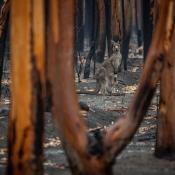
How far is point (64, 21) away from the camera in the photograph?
6238mm

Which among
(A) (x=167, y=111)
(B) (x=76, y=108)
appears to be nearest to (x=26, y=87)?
(B) (x=76, y=108)

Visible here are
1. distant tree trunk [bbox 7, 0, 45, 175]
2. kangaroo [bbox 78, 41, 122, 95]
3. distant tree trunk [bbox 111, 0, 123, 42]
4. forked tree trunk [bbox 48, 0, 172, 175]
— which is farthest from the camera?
distant tree trunk [bbox 111, 0, 123, 42]

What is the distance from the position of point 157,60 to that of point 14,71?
1590mm

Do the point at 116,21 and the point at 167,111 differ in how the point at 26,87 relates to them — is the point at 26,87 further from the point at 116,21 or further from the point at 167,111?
the point at 116,21

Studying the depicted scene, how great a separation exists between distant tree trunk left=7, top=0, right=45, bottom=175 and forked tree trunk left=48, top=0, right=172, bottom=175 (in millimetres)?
279

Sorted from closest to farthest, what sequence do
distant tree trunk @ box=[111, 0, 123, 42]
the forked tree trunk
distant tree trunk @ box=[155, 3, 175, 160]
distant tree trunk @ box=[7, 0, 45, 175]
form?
distant tree trunk @ box=[7, 0, 45, 175], the forked tree trunk, distant tree trunk @ box=[155, 3, 175, 160], distant tree trunk @ box=[111, 0, 123, 42]

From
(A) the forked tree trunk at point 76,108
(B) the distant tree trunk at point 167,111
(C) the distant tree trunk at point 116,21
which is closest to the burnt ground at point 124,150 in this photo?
(B) the distant tree trunk at point 167,111

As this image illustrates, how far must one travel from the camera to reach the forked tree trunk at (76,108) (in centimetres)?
597

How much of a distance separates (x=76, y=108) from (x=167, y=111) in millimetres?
2032

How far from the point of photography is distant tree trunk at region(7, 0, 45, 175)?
573 centimetres

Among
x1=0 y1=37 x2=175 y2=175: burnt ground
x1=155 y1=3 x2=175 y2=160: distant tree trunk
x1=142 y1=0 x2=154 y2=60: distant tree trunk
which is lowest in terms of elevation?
x1=0 y1=37 x2=175 y2=175: burnt ground

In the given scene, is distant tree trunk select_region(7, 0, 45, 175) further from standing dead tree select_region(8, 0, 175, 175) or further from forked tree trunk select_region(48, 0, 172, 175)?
forked tree trunk select_region(48, 0, 172, 175)

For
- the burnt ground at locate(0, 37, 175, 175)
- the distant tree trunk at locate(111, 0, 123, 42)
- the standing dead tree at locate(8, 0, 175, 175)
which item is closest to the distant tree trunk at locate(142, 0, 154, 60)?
the distant tree trunk at locate(111, 0, 123, 42)

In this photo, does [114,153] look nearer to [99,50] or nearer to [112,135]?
[112,135]
